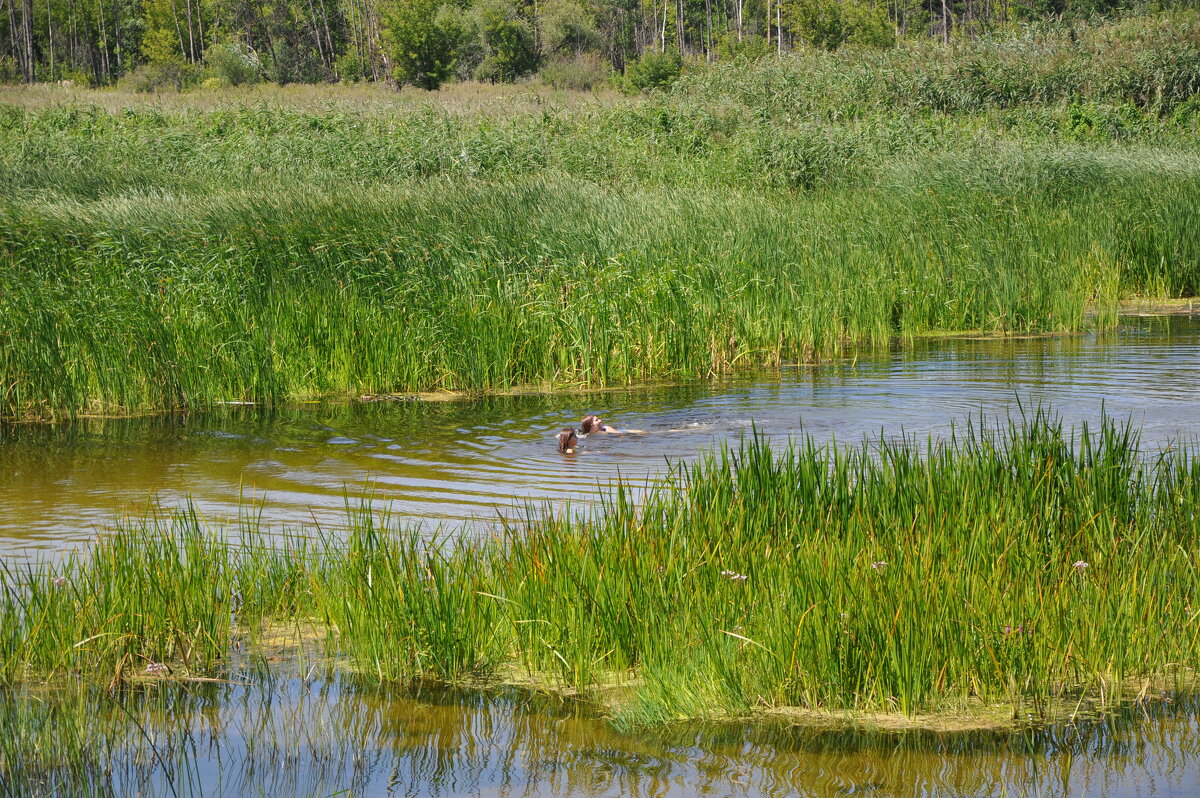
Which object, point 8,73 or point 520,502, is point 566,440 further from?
point 8,73

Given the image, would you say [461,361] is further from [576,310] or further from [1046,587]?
[1046,587]

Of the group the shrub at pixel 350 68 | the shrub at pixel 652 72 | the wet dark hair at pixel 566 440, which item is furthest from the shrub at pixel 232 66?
the wet dark hair at pixel 566 440

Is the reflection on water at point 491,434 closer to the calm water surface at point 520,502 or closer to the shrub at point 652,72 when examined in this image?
the calm water surface at point 520,502

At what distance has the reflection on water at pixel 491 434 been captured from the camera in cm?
678

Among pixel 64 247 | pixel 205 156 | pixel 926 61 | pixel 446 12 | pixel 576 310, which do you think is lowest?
pixel 576 310

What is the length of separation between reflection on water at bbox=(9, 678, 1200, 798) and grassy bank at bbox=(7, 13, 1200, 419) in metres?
6.68

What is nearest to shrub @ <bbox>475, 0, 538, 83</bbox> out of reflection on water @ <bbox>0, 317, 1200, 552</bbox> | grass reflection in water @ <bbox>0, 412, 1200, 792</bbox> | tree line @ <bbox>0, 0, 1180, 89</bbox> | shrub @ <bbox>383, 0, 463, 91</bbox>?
tree line @ <bbox>0, 0, 1180, 89</bbox>

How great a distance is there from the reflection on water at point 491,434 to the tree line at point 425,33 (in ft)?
123

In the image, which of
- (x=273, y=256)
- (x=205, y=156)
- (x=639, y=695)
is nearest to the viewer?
(x=639, y=695)

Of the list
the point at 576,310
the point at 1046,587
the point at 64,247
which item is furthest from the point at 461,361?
the point at 1046,587

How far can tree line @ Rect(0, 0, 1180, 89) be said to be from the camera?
190 ft

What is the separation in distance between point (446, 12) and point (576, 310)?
54522 millimetres

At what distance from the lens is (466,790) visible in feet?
10.7

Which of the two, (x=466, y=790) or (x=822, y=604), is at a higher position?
(x=822, y=604)
